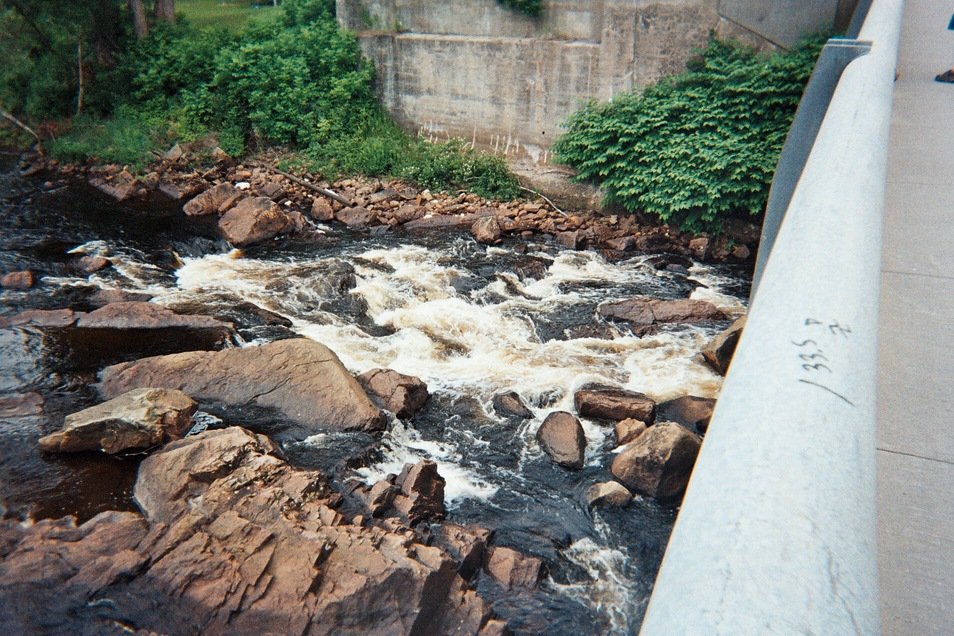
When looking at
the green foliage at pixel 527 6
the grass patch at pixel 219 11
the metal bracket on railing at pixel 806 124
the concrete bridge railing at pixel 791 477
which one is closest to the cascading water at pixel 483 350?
the metal bracket on railing at pixel 806 124

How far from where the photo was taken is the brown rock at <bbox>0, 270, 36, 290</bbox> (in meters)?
10.3

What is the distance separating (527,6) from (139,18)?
404 inches

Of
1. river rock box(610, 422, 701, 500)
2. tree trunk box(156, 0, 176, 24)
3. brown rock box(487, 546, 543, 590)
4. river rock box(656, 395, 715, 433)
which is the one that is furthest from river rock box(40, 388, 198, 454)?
tree trunk box(156, 0, 176, 24)

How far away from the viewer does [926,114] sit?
667cm

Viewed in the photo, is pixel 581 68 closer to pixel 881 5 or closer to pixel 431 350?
pixel 881 5

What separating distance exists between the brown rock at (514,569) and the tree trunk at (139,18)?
17588 millimetres

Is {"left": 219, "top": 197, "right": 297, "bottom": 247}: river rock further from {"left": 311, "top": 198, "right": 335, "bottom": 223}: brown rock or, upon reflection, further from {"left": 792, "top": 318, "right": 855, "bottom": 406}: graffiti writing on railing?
{"left": 792, "top": 318, "right": 855, "bottom": 406}: graffiti writing on railing

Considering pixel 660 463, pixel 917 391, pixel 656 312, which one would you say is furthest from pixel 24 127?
pixel 917 391

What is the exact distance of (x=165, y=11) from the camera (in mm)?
18625

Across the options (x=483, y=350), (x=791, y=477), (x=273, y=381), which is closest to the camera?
(x=791, y=477)

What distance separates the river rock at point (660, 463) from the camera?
21.1 feet

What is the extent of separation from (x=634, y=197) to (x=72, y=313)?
939cm

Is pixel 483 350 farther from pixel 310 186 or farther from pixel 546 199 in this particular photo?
pixel 310 186

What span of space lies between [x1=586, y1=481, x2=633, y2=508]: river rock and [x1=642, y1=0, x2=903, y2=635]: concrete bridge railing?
464cm
